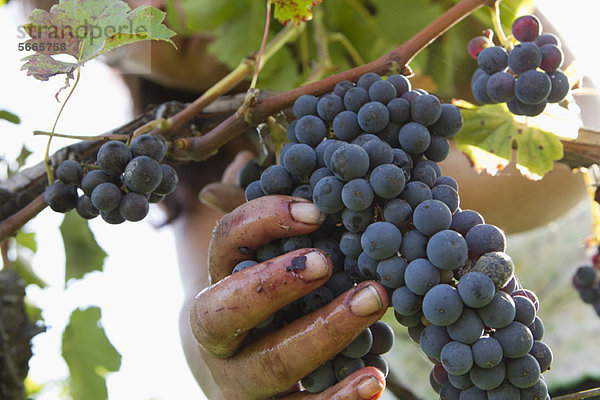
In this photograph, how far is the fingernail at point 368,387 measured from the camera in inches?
18.1

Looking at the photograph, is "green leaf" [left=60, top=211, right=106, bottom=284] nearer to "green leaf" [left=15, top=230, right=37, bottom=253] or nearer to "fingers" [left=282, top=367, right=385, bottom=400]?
"green leaf" [left=15, top=230, right=37, bottom=253]

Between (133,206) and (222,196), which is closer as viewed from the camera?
(133,206)

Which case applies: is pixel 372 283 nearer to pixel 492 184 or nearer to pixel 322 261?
pixel 322 261

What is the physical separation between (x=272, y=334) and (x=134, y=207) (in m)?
0.20

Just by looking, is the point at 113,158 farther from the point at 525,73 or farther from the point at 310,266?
the point at 525,73

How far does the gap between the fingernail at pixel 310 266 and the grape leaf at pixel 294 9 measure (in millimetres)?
336

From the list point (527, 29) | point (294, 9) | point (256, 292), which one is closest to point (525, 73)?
point (527, 29)

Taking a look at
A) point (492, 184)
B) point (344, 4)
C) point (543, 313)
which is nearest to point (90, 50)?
point (344, 4)

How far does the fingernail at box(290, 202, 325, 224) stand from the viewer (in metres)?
0.50

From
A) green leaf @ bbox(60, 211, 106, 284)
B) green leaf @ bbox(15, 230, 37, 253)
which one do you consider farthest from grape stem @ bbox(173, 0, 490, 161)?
green leaf @ bbox(15, 230, 37, 253)

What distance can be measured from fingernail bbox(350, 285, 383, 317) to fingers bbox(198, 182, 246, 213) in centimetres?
40

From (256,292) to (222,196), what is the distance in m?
0.38

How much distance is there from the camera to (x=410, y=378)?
1.81 m

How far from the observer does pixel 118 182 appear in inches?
21.8
